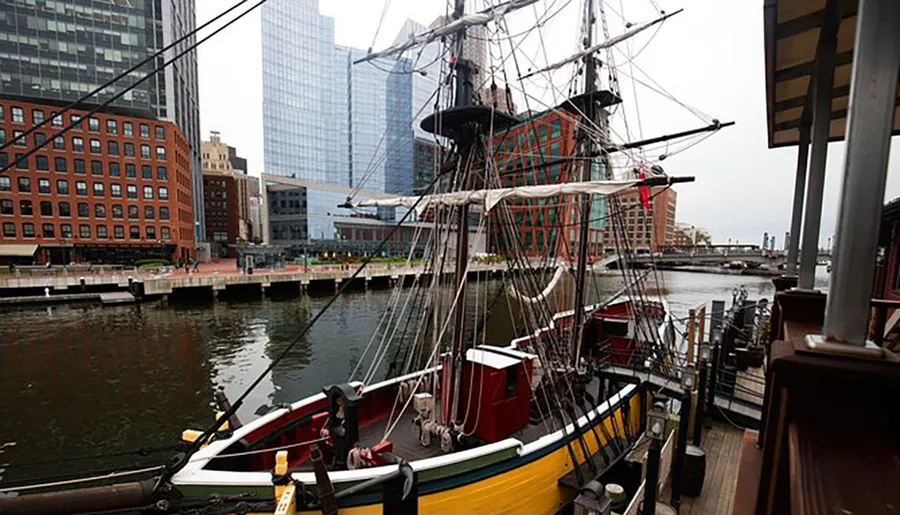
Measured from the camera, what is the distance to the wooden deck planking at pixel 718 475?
642 cm

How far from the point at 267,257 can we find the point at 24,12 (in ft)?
151

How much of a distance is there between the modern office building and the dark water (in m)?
38.7

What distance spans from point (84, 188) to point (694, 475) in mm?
63665

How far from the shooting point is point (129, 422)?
38.0 feet

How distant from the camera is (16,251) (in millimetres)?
41562

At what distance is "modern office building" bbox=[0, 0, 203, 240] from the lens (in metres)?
47.9

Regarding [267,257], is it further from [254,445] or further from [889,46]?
[889,46]

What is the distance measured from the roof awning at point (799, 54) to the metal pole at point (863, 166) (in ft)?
8.49

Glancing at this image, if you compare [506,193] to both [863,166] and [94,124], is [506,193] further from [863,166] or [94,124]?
[94,124]

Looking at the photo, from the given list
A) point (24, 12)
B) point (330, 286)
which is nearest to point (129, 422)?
point (330, 286)

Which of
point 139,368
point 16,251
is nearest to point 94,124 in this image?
point 16,251

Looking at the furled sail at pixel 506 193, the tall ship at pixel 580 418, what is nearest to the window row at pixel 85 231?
the tall ship at pixel 580 418

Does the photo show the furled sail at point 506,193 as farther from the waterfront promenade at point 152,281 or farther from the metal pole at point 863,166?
the waterfront promenade at point 152,281

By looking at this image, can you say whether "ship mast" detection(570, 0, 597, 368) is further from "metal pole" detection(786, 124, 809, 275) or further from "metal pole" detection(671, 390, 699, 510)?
"metal pole" detection(786, 124, 809, 275)
